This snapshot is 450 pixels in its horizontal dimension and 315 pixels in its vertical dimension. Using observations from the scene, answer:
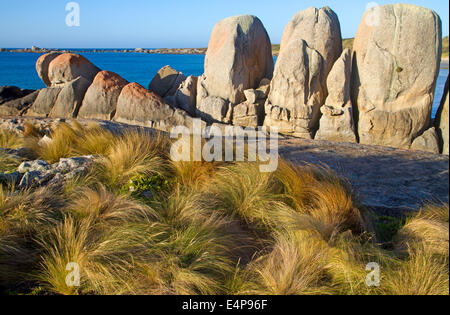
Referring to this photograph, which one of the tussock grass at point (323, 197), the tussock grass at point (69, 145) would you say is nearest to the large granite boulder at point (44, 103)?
the tussock grass at point (69, 145)

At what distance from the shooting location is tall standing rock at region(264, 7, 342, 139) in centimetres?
970

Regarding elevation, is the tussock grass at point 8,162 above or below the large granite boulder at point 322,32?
below

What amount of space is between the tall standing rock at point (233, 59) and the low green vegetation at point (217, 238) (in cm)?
708

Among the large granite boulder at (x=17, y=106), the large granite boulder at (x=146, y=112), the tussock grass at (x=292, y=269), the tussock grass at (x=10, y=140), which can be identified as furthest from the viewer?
the large granite boulder at (x=17, y=106)

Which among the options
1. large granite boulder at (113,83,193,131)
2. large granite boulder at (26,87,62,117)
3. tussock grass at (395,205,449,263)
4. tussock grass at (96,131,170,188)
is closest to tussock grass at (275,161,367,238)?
tussock grass at (395,205,449,263)

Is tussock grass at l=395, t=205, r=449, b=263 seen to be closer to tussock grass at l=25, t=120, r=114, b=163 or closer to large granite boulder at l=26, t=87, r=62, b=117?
tussock grass at l=25, t=120, r=114, b=163

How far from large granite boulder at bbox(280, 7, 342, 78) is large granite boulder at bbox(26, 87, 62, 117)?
7978 millimetres

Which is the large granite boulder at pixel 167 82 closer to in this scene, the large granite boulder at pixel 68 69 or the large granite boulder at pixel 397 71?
the large granite boulder at pixel 68 69

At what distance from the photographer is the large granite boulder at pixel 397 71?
845 centimetres

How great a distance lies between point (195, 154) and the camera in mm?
4301

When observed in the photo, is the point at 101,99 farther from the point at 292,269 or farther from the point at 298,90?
the point at 292,269

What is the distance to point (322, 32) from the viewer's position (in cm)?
970

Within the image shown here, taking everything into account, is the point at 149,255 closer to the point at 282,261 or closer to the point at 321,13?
the point at 282,261
